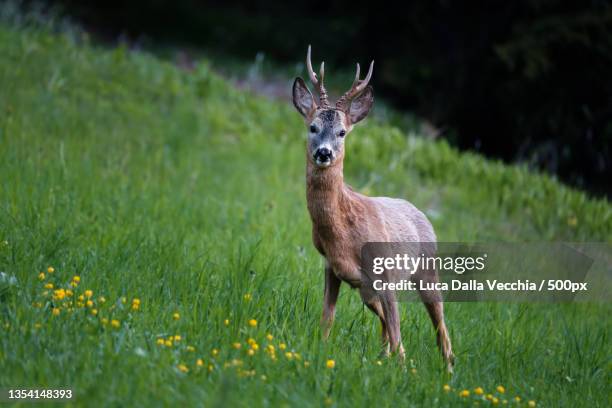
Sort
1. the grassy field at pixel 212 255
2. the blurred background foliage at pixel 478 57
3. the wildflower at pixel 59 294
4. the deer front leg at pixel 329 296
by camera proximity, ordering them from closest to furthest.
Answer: the grassy field at pixel 212 255
the wildflower at pixel 59 294
the deer front leg at pixel 329 296
the blurred background foliage at pixel 478 57

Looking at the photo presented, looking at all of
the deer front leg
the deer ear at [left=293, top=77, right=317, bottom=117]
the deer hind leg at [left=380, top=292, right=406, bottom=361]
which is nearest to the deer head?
the deer ear at [left=293, top=77, right=317, bottom=117]

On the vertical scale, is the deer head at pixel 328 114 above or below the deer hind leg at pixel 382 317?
above

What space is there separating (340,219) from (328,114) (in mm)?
686

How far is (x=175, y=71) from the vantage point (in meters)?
12.5

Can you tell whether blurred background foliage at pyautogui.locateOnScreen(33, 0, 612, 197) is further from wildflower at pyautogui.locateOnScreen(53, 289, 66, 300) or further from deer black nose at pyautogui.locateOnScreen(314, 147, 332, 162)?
wildflower at pyautogui.locateOnScreen(53, 289, 66, 300)

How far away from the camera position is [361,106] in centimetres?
516

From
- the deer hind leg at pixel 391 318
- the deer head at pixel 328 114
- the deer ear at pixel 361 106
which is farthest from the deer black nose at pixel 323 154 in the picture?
the deer hind leg at pixel 391 318

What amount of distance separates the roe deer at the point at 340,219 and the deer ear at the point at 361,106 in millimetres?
66

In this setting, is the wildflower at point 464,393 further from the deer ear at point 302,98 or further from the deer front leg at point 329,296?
the deer ear at point 302,98

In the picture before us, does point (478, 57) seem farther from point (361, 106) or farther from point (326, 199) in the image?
point (326, 199)

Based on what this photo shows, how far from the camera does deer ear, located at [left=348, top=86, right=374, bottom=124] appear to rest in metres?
5.12

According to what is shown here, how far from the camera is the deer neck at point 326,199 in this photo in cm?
462

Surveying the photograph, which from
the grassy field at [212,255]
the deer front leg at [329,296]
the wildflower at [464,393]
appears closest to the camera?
the grassy field at [212,255]

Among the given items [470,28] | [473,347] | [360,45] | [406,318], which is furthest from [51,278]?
[360,45]
